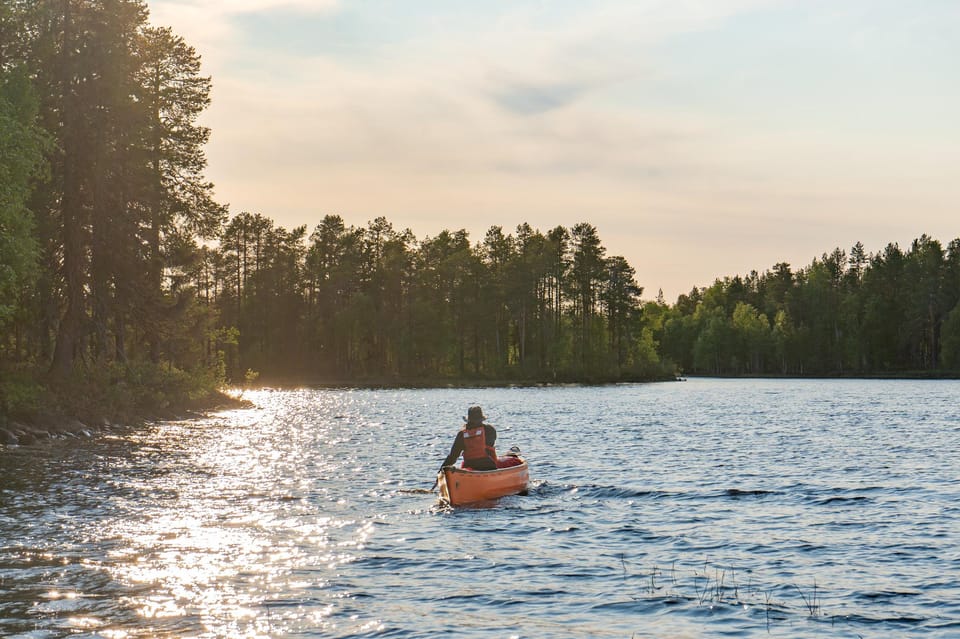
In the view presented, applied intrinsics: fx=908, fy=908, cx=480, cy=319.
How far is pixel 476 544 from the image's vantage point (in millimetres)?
16859

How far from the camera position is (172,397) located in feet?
158

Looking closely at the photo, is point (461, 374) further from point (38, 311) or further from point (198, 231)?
point (38, 311)

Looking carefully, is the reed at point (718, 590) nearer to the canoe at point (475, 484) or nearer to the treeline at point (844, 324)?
the canoe at point (475, 484)

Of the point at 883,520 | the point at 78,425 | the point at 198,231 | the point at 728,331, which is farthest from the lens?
the point at 728,331

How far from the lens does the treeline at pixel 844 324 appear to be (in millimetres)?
143375

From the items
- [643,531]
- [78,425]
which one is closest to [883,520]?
[643,531]

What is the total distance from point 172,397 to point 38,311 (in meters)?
8.21

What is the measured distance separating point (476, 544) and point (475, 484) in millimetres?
4695

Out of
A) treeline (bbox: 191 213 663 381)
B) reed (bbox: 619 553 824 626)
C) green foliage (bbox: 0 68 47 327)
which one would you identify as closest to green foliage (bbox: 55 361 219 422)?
green foliage (bbox: 0 68 47 327)

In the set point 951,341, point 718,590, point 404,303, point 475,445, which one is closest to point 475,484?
point 475,445

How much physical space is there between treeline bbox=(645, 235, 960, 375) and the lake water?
121 meters

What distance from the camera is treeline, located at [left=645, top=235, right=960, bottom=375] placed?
470 feet

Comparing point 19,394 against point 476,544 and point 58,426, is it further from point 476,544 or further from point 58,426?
point 476,544

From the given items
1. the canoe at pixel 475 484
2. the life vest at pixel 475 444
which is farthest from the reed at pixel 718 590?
the life vest at pixel 475 444
